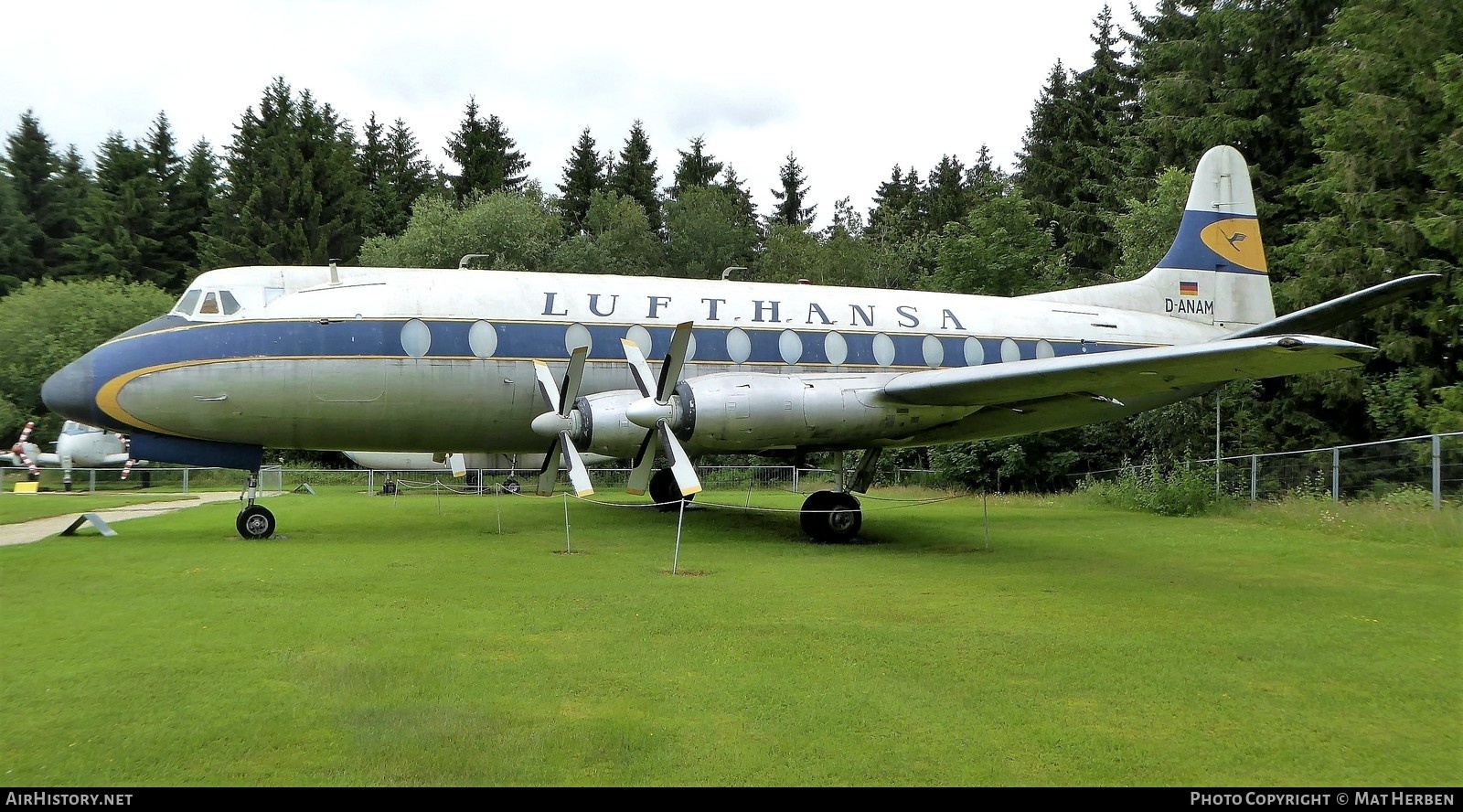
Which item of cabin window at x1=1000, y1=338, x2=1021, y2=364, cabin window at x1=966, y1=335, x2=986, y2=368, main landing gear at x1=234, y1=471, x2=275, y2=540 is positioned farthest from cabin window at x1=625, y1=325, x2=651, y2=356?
cabin window at x1=1000, y1=338, x2=1021, y2=364

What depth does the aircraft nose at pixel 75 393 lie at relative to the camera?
12250 millimetres

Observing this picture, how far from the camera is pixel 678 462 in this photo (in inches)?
434

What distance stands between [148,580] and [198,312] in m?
5.18

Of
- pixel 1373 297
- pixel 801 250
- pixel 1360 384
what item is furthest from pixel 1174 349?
pixel 801 250

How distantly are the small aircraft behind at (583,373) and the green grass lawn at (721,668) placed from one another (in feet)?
5.75

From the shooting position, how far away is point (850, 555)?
39.0 feet

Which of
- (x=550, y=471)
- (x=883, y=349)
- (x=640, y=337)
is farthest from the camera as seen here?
(x=883, y=349)

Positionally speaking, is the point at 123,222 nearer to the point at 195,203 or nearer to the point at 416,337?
the point at 195,203

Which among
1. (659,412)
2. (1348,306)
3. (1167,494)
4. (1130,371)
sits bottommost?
(1167,494)

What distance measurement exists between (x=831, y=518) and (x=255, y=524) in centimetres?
804

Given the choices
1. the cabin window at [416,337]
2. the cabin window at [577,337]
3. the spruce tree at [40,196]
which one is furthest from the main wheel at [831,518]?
the spruce tree at [40,196]

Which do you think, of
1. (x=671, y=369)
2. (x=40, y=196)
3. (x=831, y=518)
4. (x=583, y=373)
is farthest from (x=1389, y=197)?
(x=40, y=196)

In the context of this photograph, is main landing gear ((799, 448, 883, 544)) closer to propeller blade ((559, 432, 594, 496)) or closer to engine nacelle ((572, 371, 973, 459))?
engine nacelle ((572, 371, 973, 459))
